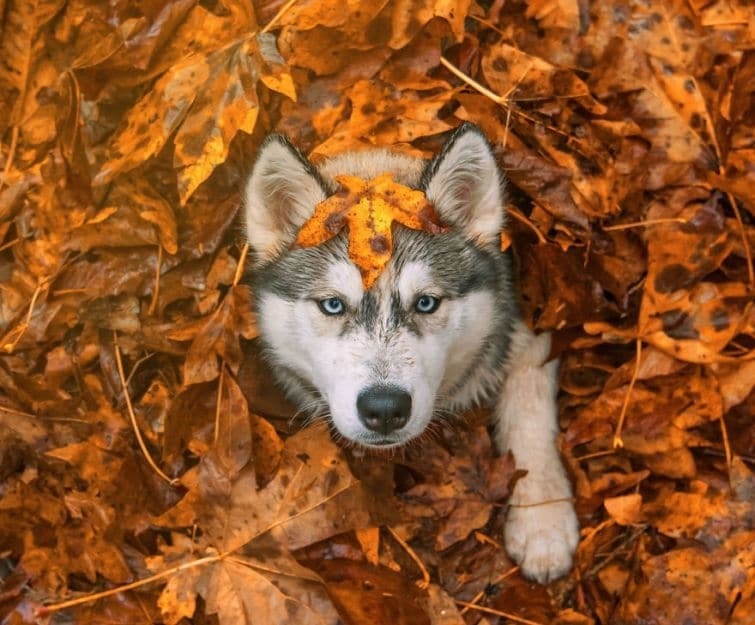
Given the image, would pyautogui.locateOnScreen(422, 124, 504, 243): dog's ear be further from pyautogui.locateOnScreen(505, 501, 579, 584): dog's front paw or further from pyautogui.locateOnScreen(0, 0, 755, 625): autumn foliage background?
pyautogui.locateOnScreen(505, 501, 579, 584): dog's front paw

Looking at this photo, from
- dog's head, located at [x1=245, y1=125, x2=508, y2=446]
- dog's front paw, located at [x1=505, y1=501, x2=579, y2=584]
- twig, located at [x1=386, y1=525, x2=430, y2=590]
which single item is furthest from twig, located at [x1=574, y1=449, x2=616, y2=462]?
twig, located at [x1=386, y1=525, x2=430, y2=590]

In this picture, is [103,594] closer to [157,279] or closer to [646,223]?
[157,279]

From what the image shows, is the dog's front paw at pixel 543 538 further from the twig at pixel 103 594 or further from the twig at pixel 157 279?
the twig at pixel 157 279

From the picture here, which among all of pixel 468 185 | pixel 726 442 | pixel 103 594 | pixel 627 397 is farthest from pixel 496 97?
pixel 103 594

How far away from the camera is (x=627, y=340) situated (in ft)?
11.2

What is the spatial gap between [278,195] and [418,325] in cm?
75

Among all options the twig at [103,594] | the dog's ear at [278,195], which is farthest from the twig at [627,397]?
the twig at [103,594]

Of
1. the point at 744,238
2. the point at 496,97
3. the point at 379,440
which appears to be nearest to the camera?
the point at 379,440

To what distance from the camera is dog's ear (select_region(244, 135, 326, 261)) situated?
293cm

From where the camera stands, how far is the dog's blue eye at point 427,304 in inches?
117

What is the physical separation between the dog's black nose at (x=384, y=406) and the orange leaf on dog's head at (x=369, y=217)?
15.5 inches

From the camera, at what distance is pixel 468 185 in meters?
3.13

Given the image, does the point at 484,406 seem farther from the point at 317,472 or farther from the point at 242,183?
the point at 242,183

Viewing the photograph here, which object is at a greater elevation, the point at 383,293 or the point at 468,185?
the point at 468,185
